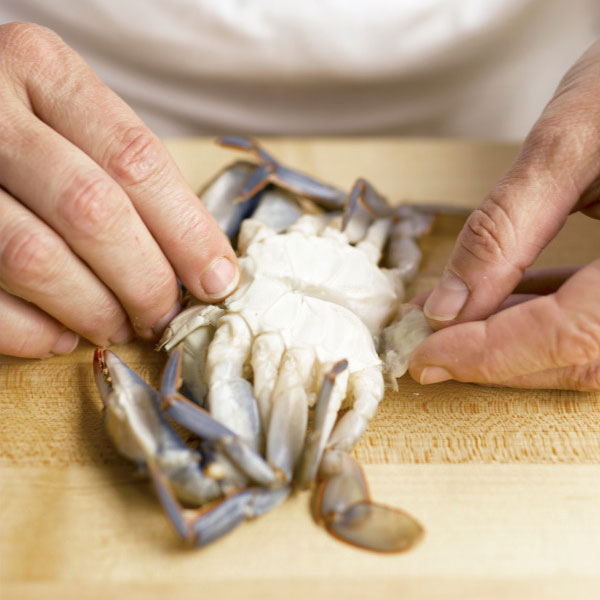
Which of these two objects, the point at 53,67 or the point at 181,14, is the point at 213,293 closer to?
the point at 53,67

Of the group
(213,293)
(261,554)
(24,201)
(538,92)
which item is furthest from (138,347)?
(538,92)

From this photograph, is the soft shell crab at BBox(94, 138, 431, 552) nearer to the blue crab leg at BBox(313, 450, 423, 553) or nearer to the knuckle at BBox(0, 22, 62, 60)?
the blue crab leg at BBox(313, 450, 423, 553)

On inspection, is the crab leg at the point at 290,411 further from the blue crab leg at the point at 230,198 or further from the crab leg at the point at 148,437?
the blue crab leg at the point at 230,198

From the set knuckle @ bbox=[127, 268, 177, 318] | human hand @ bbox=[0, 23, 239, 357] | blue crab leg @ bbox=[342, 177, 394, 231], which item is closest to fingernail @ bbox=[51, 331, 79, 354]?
human hand @ bbox=[0, 23, 239, 357]

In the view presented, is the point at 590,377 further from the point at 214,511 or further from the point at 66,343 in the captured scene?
the point at 66,343

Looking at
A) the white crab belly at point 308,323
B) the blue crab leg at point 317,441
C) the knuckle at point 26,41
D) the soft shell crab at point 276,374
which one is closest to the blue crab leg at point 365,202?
the soft shell crab at point 276,374

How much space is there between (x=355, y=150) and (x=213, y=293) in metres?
0.82

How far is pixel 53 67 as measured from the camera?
112 cm

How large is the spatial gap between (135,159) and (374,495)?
625mm

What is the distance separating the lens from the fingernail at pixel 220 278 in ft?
3.67

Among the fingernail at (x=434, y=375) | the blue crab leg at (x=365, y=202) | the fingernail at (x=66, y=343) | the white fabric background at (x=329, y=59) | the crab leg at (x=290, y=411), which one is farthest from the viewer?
the white fabric background at (x=329, y=59)

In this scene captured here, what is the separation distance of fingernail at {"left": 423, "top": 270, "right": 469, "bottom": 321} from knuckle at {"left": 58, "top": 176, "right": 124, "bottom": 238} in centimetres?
51

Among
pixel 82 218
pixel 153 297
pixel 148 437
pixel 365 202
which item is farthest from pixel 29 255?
pixel 365 202

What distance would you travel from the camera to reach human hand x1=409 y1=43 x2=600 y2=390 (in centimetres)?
95
